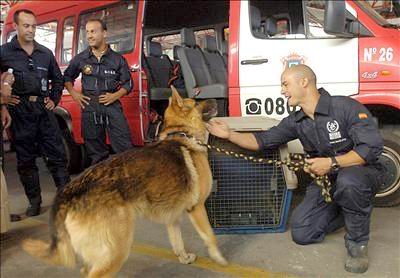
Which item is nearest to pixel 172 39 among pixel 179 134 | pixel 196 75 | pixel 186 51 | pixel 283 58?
pixel 186 51

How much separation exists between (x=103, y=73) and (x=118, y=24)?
4.21ft

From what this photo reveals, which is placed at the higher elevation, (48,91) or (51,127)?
(48,91)

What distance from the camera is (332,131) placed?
2879 millimetres

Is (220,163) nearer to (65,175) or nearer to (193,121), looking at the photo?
(193,121)

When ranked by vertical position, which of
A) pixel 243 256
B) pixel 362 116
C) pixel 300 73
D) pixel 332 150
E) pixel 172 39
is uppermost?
pixel 172 39

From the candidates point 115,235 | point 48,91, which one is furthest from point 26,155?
point 115,235

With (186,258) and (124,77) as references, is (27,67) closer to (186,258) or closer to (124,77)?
(124,77)

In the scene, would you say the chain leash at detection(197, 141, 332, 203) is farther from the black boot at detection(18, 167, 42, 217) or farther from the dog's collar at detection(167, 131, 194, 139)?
the black boot at detection(18, 167, 42, 217)

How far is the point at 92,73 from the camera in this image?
4090 mm

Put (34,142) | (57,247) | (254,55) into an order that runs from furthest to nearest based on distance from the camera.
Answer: (254,55) → (34,142) → (57,247)

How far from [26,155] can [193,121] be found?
6.14 feet

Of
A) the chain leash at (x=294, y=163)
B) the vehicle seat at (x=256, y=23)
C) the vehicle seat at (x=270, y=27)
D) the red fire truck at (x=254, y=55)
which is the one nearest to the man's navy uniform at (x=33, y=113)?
the red fire truck at (x=254, y=55)

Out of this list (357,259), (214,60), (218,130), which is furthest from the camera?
(214,60)

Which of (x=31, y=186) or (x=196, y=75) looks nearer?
(x=31, y=186)
